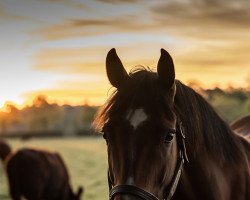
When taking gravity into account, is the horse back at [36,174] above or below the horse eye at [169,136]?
below

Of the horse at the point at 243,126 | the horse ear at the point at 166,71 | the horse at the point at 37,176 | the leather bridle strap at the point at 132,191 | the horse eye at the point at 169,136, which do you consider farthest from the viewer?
the horse at the point at 37,176

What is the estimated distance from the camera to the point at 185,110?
4.07 meters

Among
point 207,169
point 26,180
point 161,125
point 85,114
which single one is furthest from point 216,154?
point 85,114

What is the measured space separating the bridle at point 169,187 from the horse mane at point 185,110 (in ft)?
0.58

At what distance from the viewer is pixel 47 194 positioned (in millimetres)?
15773

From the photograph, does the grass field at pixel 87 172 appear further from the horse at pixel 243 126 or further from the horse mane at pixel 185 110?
the horse mane at pixel 185 110

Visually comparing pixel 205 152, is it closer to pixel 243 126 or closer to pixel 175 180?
pixel 175 180

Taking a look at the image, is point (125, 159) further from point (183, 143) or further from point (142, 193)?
point (183, 143)

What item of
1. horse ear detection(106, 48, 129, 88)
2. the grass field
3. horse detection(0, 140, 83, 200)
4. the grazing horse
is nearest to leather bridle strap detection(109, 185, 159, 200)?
the grazing horse

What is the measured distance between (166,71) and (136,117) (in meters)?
0.45

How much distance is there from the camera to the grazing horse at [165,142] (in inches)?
140

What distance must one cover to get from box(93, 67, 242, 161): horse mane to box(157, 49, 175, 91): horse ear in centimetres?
6

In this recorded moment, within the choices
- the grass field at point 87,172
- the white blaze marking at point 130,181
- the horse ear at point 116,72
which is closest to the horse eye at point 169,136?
the white blaze marking at point 130,181

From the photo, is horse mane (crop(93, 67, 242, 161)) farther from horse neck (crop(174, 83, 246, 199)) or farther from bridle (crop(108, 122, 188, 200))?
bridle (crop(108, 122, 188, 200))
